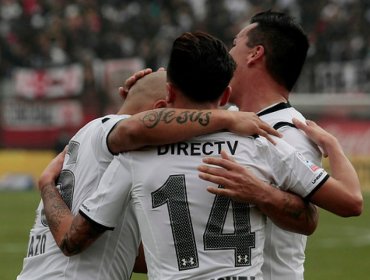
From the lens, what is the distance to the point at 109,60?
74.1 ft

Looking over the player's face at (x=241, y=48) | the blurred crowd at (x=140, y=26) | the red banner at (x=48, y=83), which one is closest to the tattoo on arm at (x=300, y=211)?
the player's face at (x=241, y=48)

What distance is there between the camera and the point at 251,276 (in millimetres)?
3693

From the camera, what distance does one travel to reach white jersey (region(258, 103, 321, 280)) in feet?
13.9

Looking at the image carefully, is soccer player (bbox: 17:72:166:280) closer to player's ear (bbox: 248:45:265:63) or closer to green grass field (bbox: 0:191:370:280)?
player's ear (bbox: 248:45:265:63)

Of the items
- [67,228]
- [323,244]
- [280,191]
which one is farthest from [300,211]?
[323,244]

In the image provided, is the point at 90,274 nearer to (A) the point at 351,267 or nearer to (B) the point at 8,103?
(A) the point at 351,267

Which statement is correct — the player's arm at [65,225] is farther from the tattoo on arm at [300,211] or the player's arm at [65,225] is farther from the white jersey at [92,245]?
the tattoo on arm at [300,211]

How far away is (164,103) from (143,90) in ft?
0.58

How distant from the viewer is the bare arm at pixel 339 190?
380 cm

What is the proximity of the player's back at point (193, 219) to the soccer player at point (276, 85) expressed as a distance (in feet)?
1.56

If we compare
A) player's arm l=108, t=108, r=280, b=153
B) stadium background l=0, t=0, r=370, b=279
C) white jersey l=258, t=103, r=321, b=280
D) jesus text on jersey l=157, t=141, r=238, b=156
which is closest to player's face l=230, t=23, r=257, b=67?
white jersey l=258, t=103, r=321, b=280

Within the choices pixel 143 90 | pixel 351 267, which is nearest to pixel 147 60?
pixel 351 267

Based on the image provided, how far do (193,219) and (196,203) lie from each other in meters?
0.06

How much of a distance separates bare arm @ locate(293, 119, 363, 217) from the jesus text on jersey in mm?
380
